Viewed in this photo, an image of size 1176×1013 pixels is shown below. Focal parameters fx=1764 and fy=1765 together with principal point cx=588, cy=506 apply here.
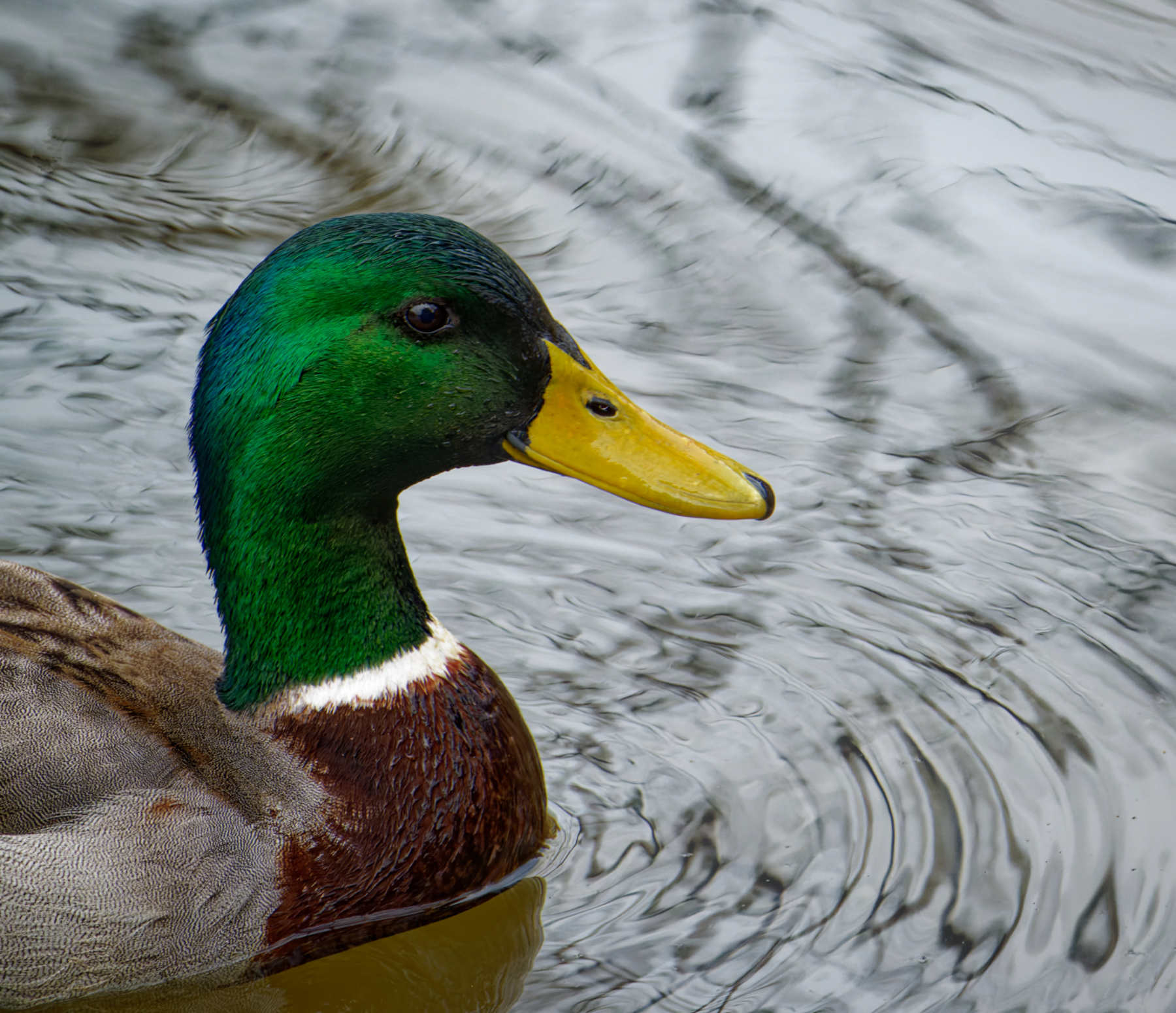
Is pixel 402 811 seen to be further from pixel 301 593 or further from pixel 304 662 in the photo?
pixel 301 593

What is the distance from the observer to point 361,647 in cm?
339

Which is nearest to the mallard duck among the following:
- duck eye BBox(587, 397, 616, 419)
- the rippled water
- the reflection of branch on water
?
duck eye BBox(587, 397, 616, 419)

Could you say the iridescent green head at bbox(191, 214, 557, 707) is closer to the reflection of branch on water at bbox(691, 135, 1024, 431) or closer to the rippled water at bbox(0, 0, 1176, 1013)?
the rippled water at bbox(0, 0, 1176, 1013)

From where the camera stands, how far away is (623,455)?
328 cm

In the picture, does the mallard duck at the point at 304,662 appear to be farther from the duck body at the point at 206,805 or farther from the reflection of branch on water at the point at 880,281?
the reflection of branch on water at the point at 880,281

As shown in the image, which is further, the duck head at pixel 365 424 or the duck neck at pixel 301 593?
the duck neck at pixel 301 593

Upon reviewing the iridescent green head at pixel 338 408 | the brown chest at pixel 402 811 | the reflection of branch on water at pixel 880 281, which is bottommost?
the brown chest at pixel 402 811

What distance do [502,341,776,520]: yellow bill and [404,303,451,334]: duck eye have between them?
21cm

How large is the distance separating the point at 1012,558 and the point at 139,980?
99.5 inches

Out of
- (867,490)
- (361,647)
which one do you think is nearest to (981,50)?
(867,490)

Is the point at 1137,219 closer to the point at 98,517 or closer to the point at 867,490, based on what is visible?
the point at 867,490

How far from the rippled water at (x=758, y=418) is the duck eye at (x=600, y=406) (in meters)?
0.93

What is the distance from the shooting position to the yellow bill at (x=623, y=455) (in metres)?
3.25

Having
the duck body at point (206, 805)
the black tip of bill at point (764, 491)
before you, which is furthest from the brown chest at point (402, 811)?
the black tip of bill at point (764, 491)
